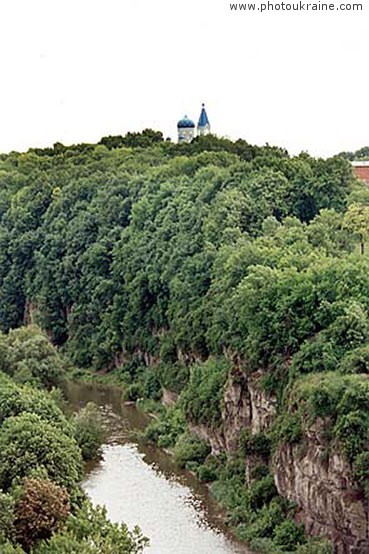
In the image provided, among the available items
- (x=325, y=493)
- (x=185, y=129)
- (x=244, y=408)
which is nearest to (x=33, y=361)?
(x=244, y=408)

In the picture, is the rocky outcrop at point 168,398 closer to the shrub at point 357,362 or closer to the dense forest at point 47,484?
the dense forest at point 47,484

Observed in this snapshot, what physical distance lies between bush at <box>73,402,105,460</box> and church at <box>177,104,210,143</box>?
54492 millimetres

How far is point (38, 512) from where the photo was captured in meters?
38.0

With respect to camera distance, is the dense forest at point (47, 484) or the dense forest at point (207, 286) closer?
the dense forest at point (47, 484)

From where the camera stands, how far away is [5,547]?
34.1 m

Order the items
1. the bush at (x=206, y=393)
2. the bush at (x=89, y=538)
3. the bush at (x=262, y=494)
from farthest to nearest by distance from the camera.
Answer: the bush at (x=206, y=393) → the bush at (x=262, y=494) → the bush at (x=89, y=538)

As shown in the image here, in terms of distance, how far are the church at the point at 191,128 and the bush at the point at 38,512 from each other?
70168 millimetres

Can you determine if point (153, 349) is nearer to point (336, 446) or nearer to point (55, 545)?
point (336, 446)

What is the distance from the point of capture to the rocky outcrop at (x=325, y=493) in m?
39.0

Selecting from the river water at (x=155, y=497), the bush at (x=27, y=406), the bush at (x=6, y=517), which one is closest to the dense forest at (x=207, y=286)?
the river water at (x=155, y=497)

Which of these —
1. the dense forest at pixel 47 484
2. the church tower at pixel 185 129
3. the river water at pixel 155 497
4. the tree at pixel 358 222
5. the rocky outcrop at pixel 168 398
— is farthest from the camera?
the church tower at pixel 185 129

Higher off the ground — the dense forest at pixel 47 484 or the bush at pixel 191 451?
the dense forest at pixel 47 484

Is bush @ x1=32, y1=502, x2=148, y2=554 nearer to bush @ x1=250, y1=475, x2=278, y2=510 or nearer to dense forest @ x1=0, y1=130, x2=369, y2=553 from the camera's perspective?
dense forest @ x1=0, y1=130, x2=369, y2=553

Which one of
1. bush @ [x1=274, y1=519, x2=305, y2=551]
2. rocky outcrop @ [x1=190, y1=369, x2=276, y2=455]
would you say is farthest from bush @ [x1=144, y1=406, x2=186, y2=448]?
bush @ [x1=274, y1=519, x2=305, y2=551]
